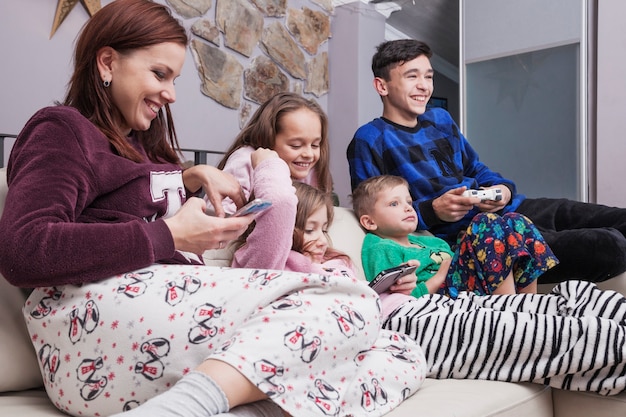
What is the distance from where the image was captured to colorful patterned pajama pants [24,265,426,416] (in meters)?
0.85

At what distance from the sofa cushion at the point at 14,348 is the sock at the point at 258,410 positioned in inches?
18.3

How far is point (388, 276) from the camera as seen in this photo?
54.0 inches

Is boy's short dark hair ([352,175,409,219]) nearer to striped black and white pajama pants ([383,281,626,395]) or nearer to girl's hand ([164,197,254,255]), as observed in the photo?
striped black and white pajama pants ([383,281,626,395])

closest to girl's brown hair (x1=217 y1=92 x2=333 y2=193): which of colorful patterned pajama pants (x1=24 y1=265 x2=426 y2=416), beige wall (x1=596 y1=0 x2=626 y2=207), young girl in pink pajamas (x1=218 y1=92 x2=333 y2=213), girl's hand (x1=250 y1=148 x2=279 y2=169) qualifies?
young girl in pink pajamas (x1=218 y1=92 x2=333 y2=213)

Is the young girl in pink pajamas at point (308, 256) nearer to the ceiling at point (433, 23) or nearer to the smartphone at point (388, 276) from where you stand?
the smartphone at point (388, 276)

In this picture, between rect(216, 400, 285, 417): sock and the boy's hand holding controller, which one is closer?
rect(216, 400, 285, 417): sock

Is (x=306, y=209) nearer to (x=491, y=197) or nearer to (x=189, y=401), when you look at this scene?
(x=491, y=197)

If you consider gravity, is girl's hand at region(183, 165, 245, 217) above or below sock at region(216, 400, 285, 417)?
above

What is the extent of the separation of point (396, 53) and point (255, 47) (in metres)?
2.09

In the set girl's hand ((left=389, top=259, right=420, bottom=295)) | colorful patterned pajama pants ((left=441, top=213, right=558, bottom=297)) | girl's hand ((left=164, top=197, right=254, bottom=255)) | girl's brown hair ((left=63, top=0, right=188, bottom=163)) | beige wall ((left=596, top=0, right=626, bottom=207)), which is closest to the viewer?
girl's hand ((left=164, top=197, right=254, bottom=255))

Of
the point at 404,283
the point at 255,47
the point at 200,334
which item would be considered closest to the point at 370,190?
the point at 404,283

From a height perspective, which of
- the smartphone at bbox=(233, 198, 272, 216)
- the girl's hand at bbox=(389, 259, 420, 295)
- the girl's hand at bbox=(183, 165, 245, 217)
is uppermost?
the girl's hand at bbox=(183, 165, 245, 217)

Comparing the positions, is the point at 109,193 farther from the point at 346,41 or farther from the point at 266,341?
the point at 346,41

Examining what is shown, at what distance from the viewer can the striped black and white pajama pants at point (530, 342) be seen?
3.79 ft
